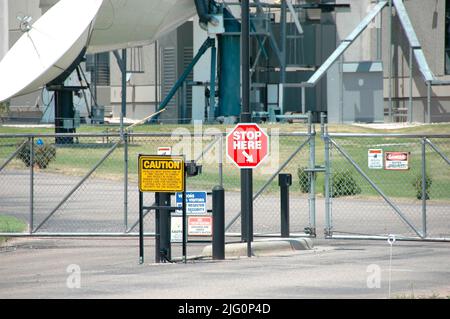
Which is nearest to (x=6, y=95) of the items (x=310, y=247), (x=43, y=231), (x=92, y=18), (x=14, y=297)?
(x=92, y=18)

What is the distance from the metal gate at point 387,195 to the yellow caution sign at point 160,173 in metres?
4.29

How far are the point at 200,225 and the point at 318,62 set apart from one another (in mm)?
40880

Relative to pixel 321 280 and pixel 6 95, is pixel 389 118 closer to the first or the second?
pixel 6 95

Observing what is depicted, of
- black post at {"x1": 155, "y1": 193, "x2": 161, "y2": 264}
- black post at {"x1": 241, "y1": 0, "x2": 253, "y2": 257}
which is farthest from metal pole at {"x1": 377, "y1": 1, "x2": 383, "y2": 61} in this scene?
black post at {"x1": 155, "y1": 193, "x2": 161, "y2": 264}

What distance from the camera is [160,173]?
55.7 feet

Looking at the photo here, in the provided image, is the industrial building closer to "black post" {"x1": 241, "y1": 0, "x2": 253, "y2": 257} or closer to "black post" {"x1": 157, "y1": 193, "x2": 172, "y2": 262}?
"black post" {"x1": 241, "y1": 0, "x2": 253, "y2": 257}

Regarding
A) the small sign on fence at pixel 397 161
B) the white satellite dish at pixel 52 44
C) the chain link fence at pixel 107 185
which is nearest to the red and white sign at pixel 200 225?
the chain link fence at pixel 107 185

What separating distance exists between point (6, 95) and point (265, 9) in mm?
24595

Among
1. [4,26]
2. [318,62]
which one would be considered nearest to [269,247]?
[4,26]

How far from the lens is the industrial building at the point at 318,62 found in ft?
165

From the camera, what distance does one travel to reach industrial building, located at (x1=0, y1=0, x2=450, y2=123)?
165 ft

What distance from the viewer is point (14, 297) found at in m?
14.0

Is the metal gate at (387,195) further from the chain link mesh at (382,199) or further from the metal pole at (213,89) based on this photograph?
the metal pole at (213,89)

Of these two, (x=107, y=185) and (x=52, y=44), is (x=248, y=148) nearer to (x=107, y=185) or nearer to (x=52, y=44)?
(x=107, y=185)
